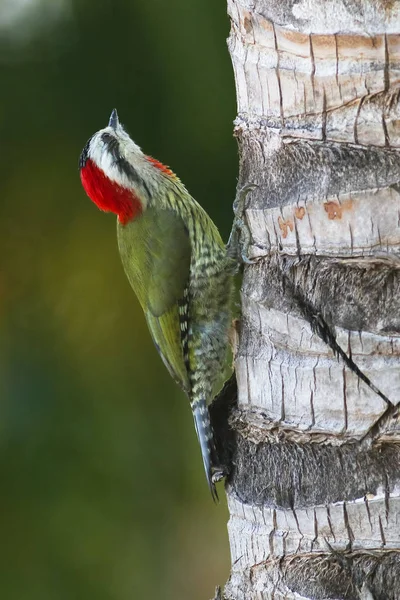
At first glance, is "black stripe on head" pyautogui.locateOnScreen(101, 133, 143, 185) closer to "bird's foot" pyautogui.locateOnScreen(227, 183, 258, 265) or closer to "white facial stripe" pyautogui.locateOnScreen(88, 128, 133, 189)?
"white facial stripe" pyautogui.locateOnScreen(88, 128, 133, 189)

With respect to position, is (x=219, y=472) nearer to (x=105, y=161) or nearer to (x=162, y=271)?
(x=162, y=271)

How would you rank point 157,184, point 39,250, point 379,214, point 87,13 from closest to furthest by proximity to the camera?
point 379,214 → point 157,184 → point 87,13 → point 39,250

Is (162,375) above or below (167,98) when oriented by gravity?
below

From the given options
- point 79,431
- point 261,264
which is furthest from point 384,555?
point 79,431

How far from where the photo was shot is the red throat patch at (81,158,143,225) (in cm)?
385

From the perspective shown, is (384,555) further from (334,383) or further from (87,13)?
(87,13)

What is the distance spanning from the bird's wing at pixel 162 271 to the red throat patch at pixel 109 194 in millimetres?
49

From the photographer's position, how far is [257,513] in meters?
2.64

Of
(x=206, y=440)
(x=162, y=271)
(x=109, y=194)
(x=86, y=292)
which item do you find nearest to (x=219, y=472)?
(x=206, y=440)

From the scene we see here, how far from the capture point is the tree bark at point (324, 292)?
90.7 inches

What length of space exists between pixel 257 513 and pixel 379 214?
0.92 meters

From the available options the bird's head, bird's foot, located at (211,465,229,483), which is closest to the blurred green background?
the bird's head

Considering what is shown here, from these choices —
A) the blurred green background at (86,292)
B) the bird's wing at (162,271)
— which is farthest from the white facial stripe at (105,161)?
the blurred green background at (86,292)

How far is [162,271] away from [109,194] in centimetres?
39
